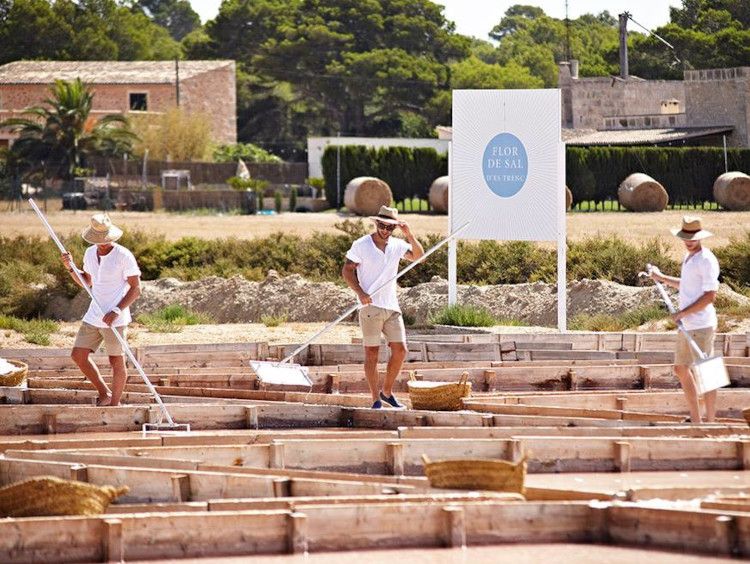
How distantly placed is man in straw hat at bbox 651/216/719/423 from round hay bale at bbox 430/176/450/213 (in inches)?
1479

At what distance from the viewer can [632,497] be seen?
10688mm

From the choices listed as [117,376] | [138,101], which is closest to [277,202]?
[138,101]

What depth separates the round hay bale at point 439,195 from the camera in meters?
51.7

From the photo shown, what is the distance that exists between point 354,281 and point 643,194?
3792cm

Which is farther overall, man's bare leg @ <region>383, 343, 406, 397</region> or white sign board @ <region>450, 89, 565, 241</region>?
white sign board @ <region>450, 89, 565, 241</region>

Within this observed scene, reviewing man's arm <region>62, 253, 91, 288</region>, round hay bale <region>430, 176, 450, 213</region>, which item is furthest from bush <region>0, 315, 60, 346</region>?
round hay bale <region>430, 176, 450, 213</region>

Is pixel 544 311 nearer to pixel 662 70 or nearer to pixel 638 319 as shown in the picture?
pixel 638 319

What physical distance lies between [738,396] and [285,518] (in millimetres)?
6464

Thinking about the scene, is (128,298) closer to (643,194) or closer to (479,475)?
(479,475)

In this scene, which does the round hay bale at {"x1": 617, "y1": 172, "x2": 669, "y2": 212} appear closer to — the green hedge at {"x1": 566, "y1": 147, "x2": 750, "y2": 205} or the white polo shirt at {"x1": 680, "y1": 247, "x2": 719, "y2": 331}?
the green hedge at {"x1": 566, "y1": 147, "x2": 750, "y2": 205}

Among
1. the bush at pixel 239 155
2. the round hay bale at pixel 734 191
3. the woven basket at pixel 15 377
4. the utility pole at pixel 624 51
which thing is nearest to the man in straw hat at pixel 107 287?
the woven basket at pixel 15 377

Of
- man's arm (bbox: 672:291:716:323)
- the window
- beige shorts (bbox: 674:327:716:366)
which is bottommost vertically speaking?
beige shorts (bbox: 674:327:716:366)

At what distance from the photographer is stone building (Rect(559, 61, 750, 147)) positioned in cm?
6003

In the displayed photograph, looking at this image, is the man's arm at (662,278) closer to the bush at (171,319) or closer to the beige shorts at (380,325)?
the beige shorts at (380,325)
